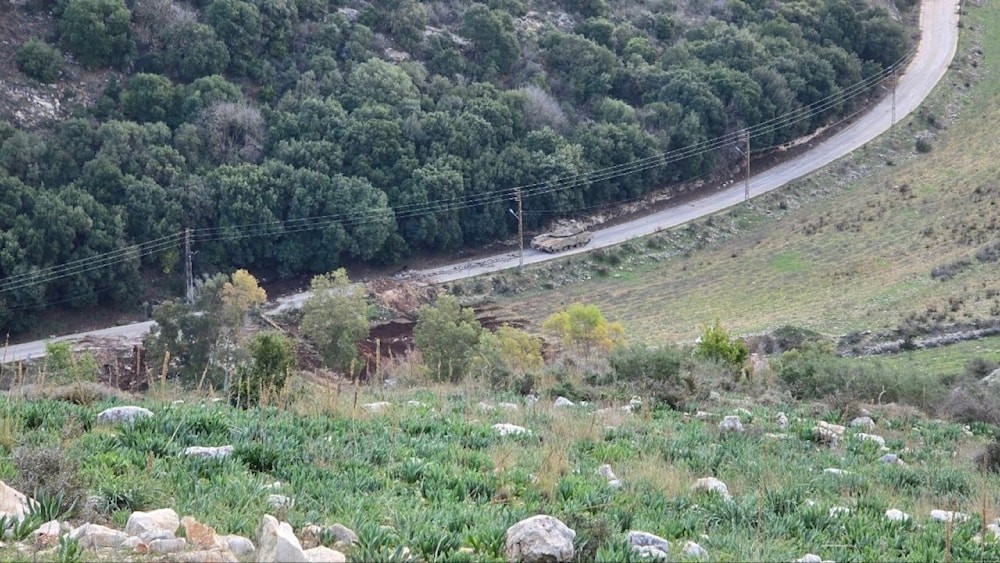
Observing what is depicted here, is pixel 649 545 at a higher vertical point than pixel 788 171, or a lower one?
higher

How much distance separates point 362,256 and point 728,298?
58.6ft

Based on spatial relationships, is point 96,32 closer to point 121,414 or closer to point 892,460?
point 121,414

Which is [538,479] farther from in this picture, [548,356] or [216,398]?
[548,356]

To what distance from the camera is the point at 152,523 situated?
695cm

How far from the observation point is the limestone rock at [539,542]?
22.1 ft

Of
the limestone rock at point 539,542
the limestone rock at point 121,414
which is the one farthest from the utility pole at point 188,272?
the limestone rock at point 539,542

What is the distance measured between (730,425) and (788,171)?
5505cm

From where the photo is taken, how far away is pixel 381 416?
1178 centimetres

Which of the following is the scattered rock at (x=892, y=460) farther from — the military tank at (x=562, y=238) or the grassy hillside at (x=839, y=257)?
the military tank at (x=562, y=238)

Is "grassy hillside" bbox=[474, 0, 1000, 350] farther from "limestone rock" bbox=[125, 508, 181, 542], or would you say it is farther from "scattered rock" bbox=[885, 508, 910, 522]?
"limestone rock" bbox=[125, 508, 181, 542]

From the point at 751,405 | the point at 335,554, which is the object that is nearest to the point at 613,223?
the point at 751,405

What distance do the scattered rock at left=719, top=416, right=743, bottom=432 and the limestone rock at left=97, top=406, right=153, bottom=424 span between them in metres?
6.88

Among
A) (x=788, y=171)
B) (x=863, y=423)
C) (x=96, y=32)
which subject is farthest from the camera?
(x=788, y=171)

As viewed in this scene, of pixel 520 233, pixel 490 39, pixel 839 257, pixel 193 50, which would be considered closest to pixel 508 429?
pixel 520 233
